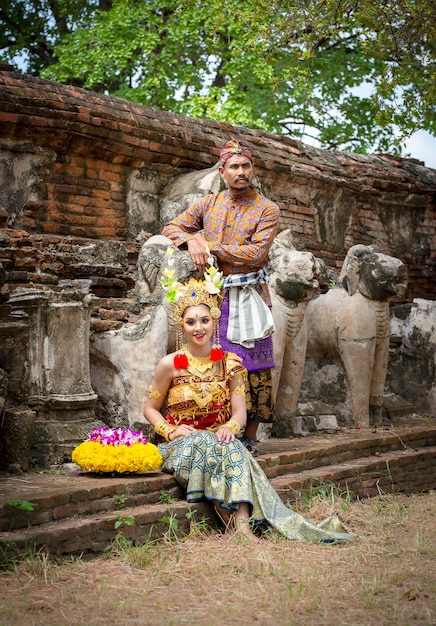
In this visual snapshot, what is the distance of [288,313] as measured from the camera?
708 centimetres

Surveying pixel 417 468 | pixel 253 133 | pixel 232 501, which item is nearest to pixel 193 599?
pixel 232 501

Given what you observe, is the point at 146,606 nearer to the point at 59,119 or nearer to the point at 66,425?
the point at 66,425

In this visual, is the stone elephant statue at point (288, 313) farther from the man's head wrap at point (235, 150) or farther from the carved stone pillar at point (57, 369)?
the carved stone pillar at point (57, 369)

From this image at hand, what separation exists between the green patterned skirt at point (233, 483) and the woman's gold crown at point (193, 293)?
728mm

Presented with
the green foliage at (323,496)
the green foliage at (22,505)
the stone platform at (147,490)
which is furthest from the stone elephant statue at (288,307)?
the green foliage at (22,505)

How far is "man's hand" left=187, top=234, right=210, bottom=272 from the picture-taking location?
5512 mm

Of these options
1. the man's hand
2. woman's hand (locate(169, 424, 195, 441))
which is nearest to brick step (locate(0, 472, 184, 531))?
woman's hand (locate(169, 424, 195, 441))

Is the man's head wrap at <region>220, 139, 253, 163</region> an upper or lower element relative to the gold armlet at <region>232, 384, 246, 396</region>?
upper

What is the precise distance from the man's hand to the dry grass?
163cm

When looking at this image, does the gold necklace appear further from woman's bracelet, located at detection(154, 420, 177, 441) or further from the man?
the man

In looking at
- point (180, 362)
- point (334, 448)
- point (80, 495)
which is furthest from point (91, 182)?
point (80, 495)

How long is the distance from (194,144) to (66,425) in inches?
143

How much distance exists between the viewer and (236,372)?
5.31m

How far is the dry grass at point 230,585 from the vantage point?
12.1ft
